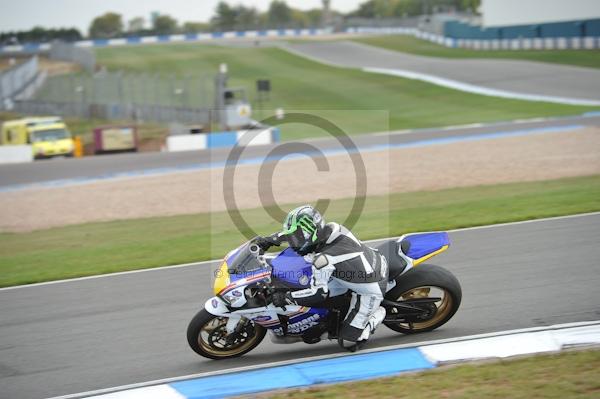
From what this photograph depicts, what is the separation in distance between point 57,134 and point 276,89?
880 inches

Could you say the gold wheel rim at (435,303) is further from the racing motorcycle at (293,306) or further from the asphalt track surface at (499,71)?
the asphalt track surface at (499,71)

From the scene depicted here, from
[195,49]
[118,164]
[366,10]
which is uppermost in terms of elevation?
[366,10]

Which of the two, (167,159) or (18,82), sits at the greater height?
(18,82)

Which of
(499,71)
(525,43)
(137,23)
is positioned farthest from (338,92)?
(137,23)

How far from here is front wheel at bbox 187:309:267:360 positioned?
7562mm

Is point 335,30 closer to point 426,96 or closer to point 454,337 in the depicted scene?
point 426,96

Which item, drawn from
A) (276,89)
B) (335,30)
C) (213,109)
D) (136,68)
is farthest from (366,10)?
(213,109)

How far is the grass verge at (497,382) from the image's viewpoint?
6.18m

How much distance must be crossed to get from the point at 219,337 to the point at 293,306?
0.93m

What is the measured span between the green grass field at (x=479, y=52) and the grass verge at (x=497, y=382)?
135 ft

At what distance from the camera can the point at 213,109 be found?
37.6m

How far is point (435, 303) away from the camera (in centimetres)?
809

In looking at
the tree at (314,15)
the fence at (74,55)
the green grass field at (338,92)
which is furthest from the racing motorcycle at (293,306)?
the tree at (314,15)

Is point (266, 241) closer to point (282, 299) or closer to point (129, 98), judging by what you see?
point (282, 299)
